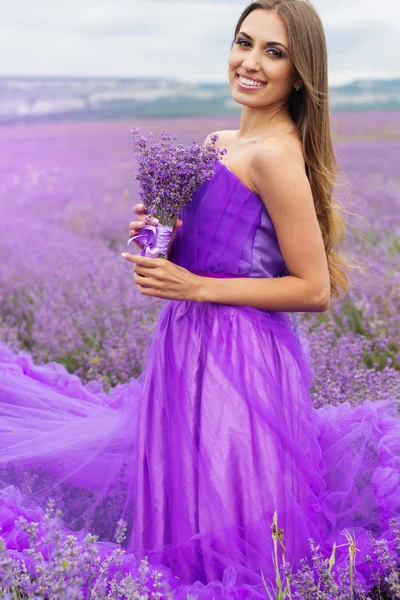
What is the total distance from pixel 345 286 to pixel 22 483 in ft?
3.67

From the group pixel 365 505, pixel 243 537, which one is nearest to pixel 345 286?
pixel 365 505

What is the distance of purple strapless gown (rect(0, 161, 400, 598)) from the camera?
205 cm

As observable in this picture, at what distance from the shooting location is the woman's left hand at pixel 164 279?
201 centimetres

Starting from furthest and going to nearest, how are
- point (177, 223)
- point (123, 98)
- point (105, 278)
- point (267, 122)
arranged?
point (123, 98) < point (105, 278) < point (267, 122) < point (177, 223)

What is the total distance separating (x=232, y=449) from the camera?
2.05m

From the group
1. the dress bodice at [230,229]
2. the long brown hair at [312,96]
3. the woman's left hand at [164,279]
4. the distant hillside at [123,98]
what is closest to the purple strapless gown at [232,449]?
the dress bodice at [230,229]

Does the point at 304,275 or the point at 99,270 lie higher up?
the point at 304,275

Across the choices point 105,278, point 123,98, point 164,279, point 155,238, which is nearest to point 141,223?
point 155,238

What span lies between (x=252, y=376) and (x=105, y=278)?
8.31ft

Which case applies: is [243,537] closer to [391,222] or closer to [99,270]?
[99,270]

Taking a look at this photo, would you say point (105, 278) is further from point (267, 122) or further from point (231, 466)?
point (231, 466)

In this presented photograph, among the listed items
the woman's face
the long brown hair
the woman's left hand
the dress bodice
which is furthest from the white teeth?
the woman's left hand

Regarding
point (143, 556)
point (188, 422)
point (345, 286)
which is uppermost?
point (345, 286)

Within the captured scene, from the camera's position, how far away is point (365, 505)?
213 cm
